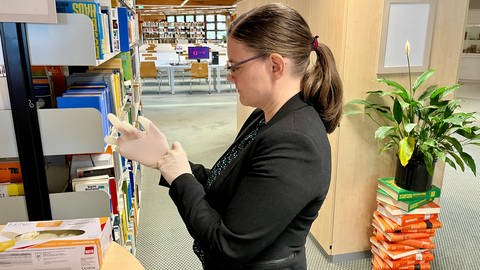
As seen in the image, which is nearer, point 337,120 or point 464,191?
point 337,120

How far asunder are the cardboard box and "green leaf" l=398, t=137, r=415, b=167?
1.63 meters

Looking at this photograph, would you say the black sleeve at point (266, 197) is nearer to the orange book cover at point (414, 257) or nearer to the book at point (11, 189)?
the book at point (11, 189)

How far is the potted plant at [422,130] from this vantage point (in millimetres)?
2154

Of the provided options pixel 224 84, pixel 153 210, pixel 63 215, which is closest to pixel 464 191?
pixel 153 210

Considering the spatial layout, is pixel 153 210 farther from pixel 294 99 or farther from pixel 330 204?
pixel 294 99

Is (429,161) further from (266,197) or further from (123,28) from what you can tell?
(123,28)

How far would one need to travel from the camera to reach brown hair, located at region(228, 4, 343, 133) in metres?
1.01

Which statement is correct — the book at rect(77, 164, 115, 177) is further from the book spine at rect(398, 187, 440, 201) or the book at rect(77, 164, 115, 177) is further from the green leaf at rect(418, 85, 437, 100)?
the green leaf at rect(418, 85, 437, 100)

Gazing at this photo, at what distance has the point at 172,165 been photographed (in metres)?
1.12

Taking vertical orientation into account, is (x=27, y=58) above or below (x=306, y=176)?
above

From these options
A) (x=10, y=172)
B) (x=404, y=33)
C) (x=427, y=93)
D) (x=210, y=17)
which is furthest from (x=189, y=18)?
(x=10, y=172)

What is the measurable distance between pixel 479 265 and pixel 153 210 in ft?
8.62

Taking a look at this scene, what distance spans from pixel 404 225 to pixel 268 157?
1.78 metres

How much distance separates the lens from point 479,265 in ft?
8.85
